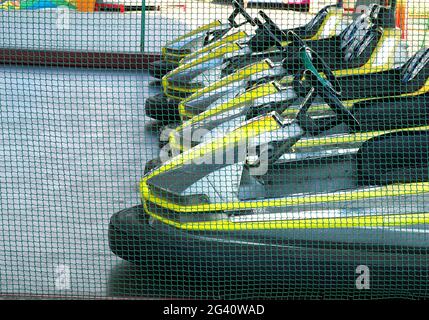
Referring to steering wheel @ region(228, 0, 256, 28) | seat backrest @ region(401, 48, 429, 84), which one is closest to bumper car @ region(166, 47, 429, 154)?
seat backrest @ region(401, 48, 429, 84)

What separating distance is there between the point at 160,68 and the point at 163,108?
41.0 inches

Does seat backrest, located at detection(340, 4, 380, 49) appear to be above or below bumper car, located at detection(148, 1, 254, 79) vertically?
above

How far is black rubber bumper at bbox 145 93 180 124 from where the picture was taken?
18.5 feet

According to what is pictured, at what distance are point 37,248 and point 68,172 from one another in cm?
118

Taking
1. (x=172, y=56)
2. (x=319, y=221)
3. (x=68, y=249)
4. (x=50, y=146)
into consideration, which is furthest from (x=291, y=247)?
(x=172, y=56)

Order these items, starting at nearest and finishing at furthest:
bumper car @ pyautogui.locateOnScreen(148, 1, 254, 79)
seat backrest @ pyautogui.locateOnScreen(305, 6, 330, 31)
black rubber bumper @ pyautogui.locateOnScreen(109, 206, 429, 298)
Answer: black rubber bumper @ pyautogui.locateOnScreen(109, 206, 429, 298) < bumper car @ pyautogui.locateOnScreen(148, 1, 254, 79) < seat backrest @ pyautogui.locateOnScreen(305, 6, 330, 31)

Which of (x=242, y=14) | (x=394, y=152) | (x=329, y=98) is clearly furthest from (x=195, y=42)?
(x=394, y=152)

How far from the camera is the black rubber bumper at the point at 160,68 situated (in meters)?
6.53

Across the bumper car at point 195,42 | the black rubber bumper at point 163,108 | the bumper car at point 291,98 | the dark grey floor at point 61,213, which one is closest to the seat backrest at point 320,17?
the bumper car at point 195,42

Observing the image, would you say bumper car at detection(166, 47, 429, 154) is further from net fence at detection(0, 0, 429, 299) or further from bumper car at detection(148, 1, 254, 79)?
bumper car at detection(148, 1, 254, 79)

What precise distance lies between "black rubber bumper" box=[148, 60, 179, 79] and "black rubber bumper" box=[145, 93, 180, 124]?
698 mm

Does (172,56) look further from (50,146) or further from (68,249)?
(68,249)

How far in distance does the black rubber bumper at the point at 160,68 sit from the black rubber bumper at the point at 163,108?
698mm

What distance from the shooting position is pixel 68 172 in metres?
4.89
